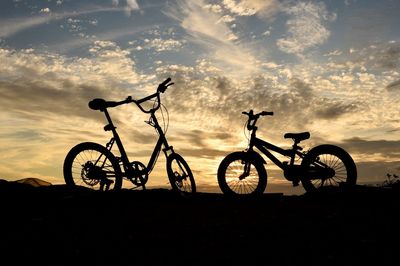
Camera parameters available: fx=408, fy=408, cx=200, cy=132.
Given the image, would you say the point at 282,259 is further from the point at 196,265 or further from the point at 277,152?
the point at 277,152

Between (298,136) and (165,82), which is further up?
(165,82)

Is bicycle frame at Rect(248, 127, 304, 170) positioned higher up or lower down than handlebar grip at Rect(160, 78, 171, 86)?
lower down

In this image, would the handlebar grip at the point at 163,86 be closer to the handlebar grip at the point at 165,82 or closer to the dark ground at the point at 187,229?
the handlebar grip at the point at 165,82

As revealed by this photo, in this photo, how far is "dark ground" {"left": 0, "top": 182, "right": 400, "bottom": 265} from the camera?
495 cm

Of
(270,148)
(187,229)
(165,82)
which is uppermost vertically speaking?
(165,82)

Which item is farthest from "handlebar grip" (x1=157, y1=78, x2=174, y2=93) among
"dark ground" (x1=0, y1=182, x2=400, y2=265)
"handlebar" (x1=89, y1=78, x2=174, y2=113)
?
"dark ground" (x1=0, y1=182, x2=400, y2=265)

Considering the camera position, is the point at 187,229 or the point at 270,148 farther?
the point at 270,148

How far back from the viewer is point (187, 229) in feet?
19.6

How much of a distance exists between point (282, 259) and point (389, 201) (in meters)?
4.42

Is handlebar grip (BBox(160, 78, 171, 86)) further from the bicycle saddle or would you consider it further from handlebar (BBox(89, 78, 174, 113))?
the bicycle saddle

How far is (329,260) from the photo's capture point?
4871 mm

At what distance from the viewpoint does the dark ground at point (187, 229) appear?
495 cm

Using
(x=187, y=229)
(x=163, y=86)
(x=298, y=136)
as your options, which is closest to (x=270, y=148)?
(x=298, y=136)

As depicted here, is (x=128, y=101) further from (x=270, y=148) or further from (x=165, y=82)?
(x=270, y=148)
